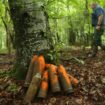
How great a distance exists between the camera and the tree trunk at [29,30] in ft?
18.6

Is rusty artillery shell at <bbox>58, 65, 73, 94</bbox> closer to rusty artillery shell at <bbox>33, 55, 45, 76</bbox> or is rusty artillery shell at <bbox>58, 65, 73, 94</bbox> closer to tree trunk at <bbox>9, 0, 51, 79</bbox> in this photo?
rusty artillery shell at <bbox>33, 55, 45, 76</bbox>

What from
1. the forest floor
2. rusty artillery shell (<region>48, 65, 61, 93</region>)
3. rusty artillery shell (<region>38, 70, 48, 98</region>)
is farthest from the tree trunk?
rusty artillery shell (<region>38, 70, 48, 98</region>)

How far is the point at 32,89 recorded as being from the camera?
4781mm

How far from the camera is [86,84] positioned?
5.40 metres

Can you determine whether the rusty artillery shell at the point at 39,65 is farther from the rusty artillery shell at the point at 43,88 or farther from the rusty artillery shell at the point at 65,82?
the rusty artillery shell at the point at 65,82

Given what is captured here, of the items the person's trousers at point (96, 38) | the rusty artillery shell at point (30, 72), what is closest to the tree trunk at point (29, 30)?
the rusty artillery shell at point (30, 72)

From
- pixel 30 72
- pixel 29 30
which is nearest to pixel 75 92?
pixel 30 72

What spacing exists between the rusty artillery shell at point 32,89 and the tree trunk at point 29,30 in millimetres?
894

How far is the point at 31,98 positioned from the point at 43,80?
1.41ft

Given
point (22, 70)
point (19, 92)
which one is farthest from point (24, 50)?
point (19, 92)

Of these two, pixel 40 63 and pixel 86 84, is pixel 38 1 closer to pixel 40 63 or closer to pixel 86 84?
pixel 40 63

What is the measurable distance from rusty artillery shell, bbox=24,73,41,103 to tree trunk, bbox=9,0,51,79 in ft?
2.93

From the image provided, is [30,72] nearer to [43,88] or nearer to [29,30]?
[43,88]

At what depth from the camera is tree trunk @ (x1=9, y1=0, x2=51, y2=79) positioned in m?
5.66
